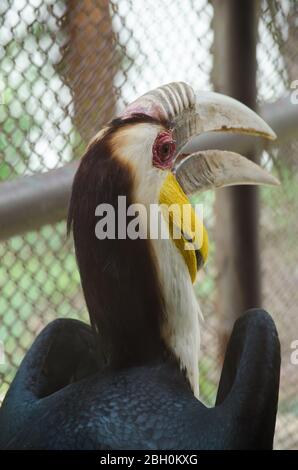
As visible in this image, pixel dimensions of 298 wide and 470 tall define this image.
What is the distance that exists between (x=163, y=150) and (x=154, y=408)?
337mm

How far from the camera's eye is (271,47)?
1501 millimetres

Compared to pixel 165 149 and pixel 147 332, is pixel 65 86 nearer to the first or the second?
pixel 165 149

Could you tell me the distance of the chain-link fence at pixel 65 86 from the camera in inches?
49.8

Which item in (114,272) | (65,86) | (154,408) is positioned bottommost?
(154,408)

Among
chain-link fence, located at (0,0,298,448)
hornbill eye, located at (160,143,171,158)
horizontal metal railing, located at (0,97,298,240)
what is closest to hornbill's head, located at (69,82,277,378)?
hornbill eye, located at (160,143,171,158)

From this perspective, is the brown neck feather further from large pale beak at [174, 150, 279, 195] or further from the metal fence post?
the metal fence post

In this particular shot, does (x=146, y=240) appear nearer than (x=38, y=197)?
Yes

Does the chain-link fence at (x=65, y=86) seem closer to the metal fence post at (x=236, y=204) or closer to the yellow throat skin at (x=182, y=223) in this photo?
the metal fence post at (x=236, y=204)

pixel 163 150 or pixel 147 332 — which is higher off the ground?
pixel 163 150

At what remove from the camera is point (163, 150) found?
1113mm

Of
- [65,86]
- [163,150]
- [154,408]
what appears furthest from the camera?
[65,86]

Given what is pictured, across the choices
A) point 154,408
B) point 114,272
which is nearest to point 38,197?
point 114,272

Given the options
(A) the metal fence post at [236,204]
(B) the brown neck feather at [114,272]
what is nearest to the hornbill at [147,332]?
(B) the brown neck feather at [114,272]
